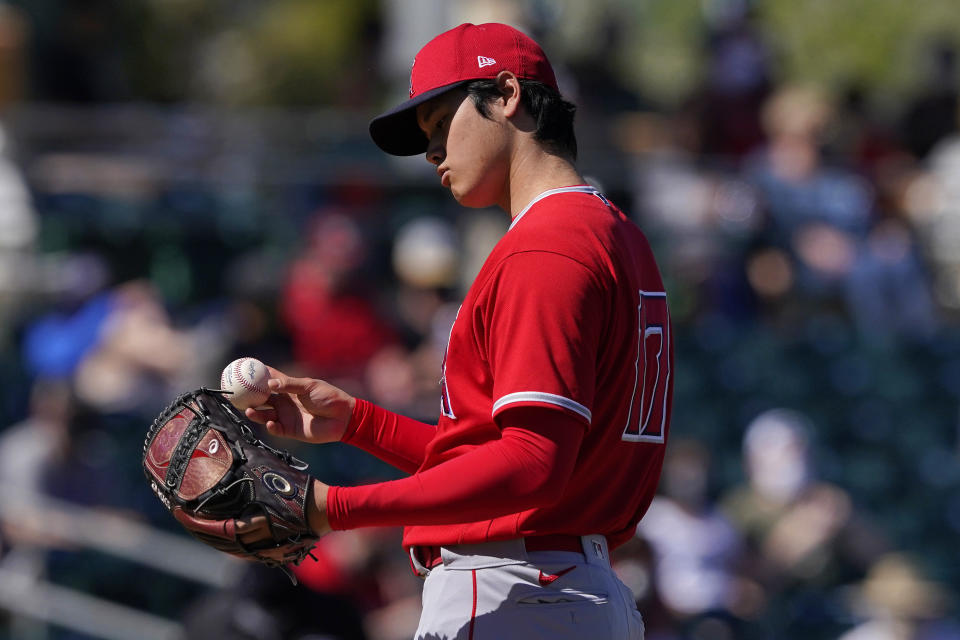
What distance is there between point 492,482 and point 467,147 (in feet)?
2.16

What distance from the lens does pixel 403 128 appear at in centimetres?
269

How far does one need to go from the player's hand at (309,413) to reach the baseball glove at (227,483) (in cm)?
20

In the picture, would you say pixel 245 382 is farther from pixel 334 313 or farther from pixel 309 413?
pixel 334 313

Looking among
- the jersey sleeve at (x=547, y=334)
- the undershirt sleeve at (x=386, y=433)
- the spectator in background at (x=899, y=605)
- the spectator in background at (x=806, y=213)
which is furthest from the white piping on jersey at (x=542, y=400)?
the spectator in background at (x=806, y=213)

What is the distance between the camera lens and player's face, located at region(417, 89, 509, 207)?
8.20 feet

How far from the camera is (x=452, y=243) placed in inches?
313

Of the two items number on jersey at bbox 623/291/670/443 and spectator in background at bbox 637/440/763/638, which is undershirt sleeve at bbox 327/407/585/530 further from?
spectator in background at bbox 637/440/763/638

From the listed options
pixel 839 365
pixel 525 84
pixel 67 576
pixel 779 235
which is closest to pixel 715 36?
pixel 779 235

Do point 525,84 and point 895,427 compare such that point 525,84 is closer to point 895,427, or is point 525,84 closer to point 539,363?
point 539,363

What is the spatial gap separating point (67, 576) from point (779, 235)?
4744 mm

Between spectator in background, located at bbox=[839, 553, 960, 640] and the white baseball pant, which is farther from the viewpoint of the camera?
spectator in background, located at bbox=[839, 553, 960, 640]

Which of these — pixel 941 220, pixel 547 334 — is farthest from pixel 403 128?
pixel 941 220

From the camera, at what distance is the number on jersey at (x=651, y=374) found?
2.48 metres

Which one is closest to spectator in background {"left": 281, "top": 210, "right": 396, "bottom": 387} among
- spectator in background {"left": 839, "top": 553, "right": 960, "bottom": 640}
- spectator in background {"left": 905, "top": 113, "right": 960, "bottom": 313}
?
spectator in background {"left": 839, "top": 553, "right": 960, "bottom": 640}
